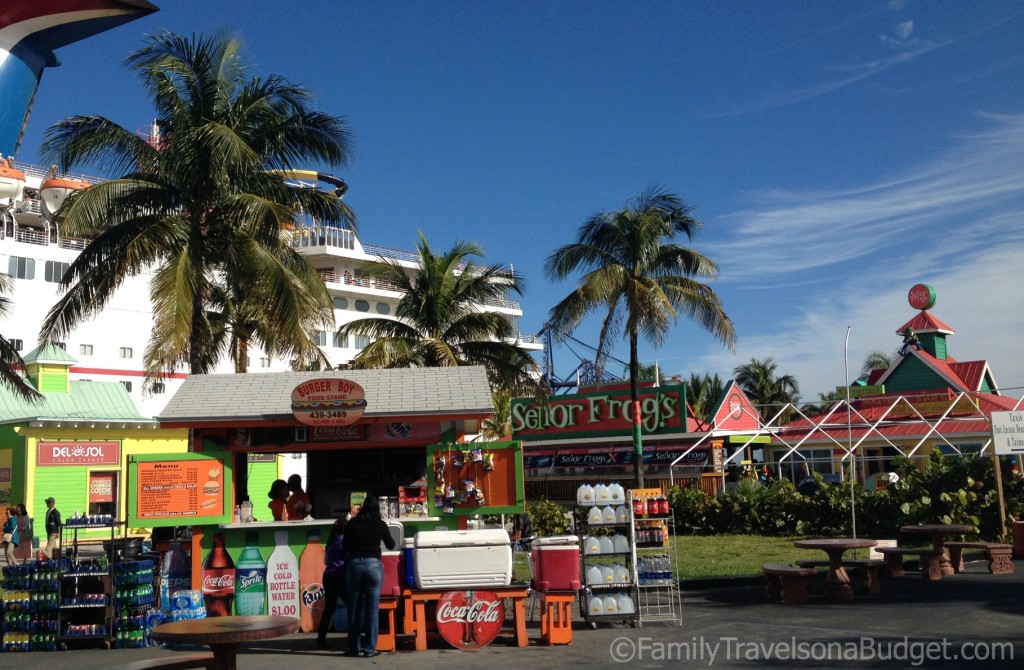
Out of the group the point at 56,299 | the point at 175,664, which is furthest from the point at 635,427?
the point at 56,299

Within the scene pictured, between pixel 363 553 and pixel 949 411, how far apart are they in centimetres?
2446

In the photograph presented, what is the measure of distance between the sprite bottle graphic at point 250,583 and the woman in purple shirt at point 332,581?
981mm

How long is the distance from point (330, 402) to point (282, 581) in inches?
90.7

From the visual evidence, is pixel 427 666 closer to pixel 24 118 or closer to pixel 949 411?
pixel 24 118

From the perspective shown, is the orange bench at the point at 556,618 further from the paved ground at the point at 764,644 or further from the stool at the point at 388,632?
the stool at the point at 388,632

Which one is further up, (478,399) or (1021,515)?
(478,399)

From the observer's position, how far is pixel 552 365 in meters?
55.3

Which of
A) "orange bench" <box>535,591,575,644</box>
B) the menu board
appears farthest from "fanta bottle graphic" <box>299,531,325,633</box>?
"orange bench" <box>535,591,575,644</box>

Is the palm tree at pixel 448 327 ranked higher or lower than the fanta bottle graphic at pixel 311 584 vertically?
higher

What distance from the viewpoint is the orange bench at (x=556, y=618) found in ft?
34.0

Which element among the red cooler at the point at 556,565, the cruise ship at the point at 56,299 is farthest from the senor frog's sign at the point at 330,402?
the cruise ship at the point at 56,299

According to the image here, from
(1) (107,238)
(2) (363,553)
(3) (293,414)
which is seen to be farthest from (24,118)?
(2) (363,553)

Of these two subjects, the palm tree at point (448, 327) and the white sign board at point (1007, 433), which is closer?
the white sign board at point (1007, 433)

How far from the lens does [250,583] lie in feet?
37.9
